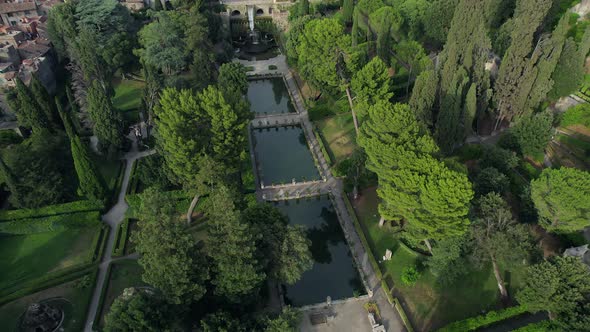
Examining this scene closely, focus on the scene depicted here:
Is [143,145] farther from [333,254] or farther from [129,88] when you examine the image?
[333,254]

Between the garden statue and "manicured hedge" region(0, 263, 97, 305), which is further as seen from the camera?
"manicured hedge" region(0, 263, 97, 305)

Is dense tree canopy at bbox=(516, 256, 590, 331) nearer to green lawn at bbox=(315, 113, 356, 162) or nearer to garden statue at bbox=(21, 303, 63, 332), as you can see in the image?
green lawn at bbox=(315, 113, 356, 162)

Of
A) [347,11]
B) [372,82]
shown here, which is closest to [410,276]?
[372,82]

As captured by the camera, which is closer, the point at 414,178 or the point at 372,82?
the point at 414,178

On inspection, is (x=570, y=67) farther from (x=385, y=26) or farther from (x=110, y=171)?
(x=110, y=171)

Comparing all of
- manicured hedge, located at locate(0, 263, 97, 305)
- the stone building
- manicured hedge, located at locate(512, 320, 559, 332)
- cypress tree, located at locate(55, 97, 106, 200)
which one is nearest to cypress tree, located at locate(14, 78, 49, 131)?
cypress tree, located at locate(55, 97, 106, 200)

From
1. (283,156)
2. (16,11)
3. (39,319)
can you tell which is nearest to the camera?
(39,319)

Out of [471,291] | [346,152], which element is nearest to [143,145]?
[346,152]

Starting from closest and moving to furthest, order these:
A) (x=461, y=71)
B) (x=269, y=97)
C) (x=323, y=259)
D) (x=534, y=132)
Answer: (x=323, y=259) → (x=534, y=132) → (x=461, y=71) → (x=269, y=97)

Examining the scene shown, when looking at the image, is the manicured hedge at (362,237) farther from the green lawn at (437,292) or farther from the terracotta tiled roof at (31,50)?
the terracotta tiled roof at (31,50)
